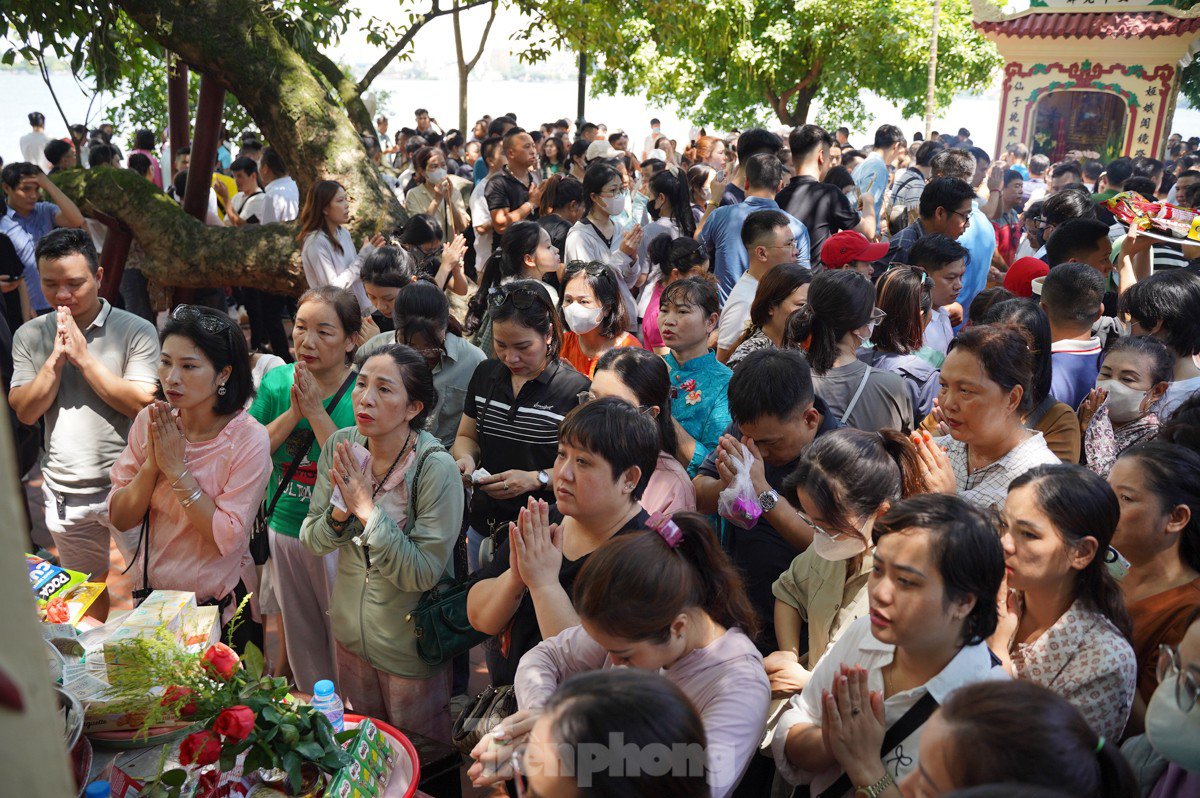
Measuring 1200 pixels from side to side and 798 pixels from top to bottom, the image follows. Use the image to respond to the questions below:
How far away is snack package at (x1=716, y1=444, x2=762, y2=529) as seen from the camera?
9.47 feet

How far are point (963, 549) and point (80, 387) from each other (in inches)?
136

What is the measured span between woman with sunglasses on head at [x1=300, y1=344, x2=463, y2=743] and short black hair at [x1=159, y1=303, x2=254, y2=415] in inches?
15.8

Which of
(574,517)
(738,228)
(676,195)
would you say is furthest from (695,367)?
(676,195)

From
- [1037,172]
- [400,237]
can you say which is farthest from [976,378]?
[1037,172]

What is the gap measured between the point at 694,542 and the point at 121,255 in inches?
253

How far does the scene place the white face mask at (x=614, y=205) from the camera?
19.8 feet

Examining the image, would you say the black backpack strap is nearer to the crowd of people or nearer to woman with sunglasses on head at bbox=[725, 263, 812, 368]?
the crowd of people

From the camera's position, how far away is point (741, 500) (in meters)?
2.88

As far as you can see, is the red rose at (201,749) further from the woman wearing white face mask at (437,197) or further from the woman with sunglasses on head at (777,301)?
the woman wearing white face mask at (437,197)

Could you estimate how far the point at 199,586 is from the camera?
3.28 meters

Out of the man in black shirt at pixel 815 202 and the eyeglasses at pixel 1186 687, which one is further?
the man in black shirt at pixel 815 202

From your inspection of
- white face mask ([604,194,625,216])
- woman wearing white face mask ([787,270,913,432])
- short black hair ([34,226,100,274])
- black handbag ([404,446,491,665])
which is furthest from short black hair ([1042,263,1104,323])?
short black hair ([34,226,100,274])

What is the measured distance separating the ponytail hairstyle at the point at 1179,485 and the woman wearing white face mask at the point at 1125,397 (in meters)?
0.94

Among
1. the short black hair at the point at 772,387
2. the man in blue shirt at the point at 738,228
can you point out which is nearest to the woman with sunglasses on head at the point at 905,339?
the short black hair at the point at 772,387
